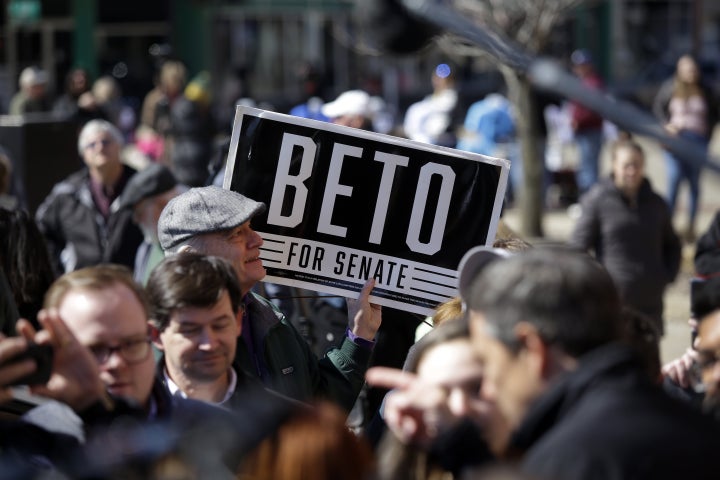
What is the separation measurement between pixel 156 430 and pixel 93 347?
1.99ft

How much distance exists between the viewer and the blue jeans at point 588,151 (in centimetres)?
1612

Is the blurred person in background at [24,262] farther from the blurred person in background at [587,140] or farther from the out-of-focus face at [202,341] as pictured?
the blurred person in background at [587,140]

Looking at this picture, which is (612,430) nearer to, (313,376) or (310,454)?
(310,454)

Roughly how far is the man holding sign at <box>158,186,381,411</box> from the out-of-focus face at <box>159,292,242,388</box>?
20.4 inches

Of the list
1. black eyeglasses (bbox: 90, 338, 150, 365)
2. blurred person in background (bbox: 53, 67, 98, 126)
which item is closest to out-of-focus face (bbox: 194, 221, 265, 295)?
black eyeglasses (bbox: 90, 338, 150, 365)

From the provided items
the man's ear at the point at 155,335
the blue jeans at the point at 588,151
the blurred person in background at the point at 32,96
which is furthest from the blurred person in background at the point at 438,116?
the man's ear at the point at 155,335

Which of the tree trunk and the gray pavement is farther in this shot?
the tree trunk

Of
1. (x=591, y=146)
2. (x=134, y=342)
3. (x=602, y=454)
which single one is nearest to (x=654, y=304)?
(x=134, y=342)

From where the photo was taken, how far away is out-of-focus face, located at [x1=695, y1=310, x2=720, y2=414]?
3.37 metres

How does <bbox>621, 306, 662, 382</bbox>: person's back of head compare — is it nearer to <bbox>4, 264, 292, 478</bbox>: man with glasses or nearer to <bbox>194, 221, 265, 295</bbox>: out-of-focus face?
<bbox>4, 264, 292, 478</bbox>: man with glasses

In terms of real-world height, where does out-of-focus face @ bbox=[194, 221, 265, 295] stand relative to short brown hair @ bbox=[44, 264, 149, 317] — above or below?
below

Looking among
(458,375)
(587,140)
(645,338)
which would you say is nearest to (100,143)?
(645,338)

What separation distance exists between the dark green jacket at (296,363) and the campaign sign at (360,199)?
1.38 feet

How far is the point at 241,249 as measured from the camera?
4613 mm
